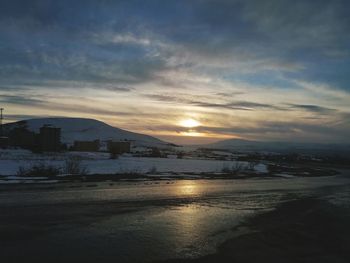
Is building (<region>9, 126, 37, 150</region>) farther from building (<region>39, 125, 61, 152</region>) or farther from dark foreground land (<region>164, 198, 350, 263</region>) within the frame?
dark foreground land (<region>164, 198, 350, 263</region>)

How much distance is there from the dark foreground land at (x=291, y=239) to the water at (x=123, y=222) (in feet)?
1.74

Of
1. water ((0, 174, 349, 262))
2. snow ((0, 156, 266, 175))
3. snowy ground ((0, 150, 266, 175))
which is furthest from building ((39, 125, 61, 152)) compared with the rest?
water ((0, 174, 349, 262))

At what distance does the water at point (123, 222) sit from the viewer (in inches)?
390

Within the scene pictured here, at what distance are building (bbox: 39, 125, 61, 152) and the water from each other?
141 ft

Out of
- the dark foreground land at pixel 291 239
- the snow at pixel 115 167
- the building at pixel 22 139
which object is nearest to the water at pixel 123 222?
the dark foreground land at pixel 291 239

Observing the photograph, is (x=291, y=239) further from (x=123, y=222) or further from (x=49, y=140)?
(x=49, y=140)

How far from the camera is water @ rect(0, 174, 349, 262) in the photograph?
32.5 ft

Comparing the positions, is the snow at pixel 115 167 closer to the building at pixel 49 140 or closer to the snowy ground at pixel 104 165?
the snowy ground at pixel 104 165

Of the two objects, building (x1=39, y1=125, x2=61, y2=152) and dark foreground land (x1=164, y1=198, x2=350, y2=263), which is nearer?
dark foreground land (x1=164, y1=198, x2=350, y2=263)

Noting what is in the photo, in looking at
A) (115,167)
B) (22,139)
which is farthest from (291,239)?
(22,139)

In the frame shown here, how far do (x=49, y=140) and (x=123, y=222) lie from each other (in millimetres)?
53354

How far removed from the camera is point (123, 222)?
1353 cm

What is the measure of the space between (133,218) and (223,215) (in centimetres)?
331

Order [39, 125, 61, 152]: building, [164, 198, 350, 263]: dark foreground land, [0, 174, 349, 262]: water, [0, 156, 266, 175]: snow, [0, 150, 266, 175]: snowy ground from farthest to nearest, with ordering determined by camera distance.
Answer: [39, 125, 61, 152]: building, [0, 150, 266, 175]: snowy ground, [0, 156, 266, 175]: snow, [164, 198, 350, 263]: dark foreground land, [0, 174, 349, 262]: water
